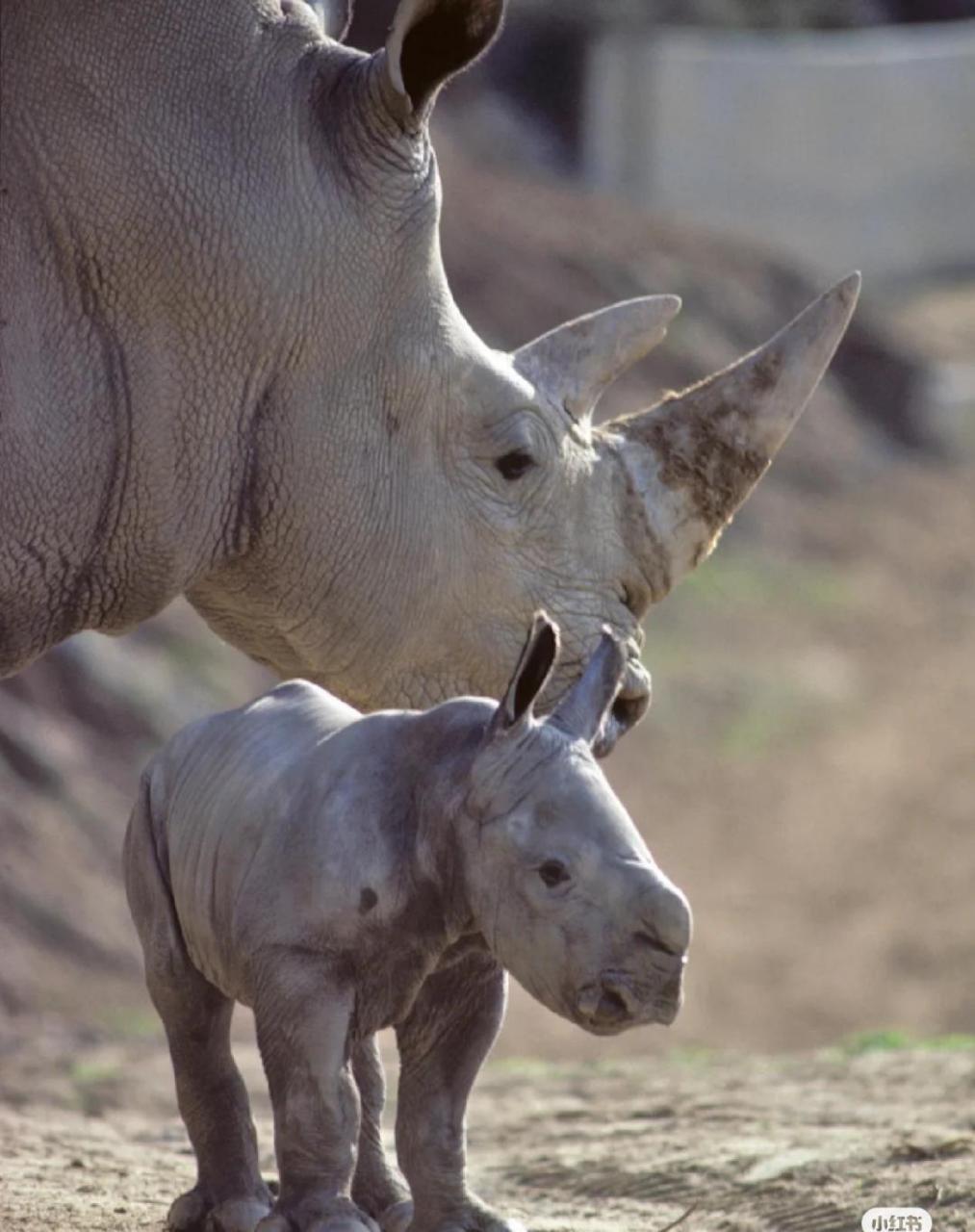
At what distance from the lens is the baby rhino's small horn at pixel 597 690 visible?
4465 mm

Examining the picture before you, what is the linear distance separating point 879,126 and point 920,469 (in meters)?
5.57

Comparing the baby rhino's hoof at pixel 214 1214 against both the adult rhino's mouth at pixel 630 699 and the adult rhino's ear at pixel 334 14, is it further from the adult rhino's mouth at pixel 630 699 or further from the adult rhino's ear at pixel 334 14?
the adult rhino's ear at pixel 334 14

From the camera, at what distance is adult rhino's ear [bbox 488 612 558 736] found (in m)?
4.35

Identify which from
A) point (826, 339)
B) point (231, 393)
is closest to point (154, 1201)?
point (231, 393)

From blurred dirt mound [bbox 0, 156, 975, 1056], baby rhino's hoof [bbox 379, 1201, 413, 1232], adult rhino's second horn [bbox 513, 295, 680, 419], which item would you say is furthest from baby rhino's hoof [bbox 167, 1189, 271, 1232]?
blurred dirt mound [bbox 0, 156, 975, 1056]

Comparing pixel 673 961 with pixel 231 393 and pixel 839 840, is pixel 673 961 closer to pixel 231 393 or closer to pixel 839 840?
pixel 231 393

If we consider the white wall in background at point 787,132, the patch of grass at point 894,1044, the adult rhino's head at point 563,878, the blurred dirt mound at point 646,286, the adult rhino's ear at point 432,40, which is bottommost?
the adult rhino's head at point 563,878

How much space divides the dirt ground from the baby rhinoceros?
727mm

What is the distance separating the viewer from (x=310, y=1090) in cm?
440

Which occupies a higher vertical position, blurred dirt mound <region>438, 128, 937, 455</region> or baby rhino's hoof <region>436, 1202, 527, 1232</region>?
blurred dirt mound <region>438, 128, 937, 455</region>

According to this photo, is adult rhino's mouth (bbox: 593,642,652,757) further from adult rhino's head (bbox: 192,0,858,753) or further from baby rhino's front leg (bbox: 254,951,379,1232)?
baby rhino's front leg (bbox: 254,951,379,1232)

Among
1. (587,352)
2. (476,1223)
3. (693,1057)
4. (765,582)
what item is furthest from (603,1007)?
(765,582)

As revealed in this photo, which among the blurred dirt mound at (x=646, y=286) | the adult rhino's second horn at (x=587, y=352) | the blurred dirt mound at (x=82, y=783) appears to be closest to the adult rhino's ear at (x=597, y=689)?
the adult rhino's second horn at (x=587, y=352)

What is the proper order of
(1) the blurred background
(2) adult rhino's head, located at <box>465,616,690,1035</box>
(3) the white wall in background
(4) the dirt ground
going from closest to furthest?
(2) adult rhino's head, located at <box>465,616,690,1035</box>
(4) the dirt ground
(1) the blurred background
(3) the white wall in background
